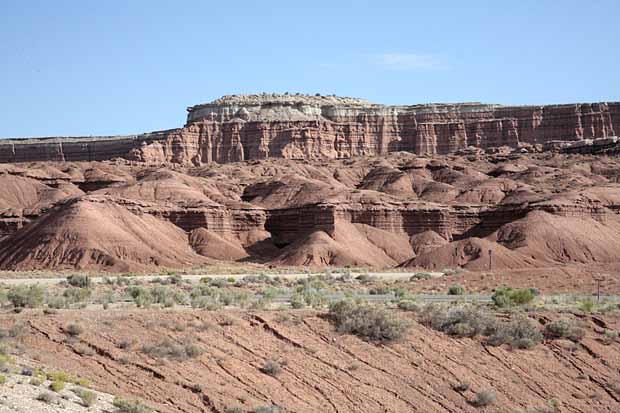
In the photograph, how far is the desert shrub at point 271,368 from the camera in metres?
25.8

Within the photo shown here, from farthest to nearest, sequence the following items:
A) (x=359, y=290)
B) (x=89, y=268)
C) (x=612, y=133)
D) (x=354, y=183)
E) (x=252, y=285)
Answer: (x=612, y=133), (x=354, y=183), (x=89, y=268), (x=252, y=285), (x=359, y=290)

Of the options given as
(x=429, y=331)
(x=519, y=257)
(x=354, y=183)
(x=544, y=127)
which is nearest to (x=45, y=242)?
(x=519, y=257)

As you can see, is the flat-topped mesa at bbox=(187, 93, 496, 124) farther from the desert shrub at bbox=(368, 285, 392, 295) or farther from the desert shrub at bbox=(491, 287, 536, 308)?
the desert shrub at bbox=(491, 287, 536, 308)

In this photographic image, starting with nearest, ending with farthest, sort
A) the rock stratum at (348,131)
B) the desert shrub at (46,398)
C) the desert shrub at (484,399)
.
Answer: the desert shrub at (46,398)
the desert shrub at (484,399)
the rock stratum at (348,131)

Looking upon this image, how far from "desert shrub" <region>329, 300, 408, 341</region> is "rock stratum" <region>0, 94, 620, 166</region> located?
11442 centimetres

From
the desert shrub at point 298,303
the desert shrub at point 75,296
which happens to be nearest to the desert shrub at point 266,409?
the desert shrub at point 298,303

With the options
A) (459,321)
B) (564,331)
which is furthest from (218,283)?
(564,331)

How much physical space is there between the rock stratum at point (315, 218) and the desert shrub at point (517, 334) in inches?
1409

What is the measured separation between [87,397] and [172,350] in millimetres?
4479

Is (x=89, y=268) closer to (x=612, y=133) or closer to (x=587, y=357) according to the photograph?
(x=587, y=357)

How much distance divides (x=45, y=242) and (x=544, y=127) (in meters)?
91.8

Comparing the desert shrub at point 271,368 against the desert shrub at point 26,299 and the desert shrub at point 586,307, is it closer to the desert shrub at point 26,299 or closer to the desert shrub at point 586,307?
the desert shrub at point 26,299

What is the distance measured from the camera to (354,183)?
121938 millimetres

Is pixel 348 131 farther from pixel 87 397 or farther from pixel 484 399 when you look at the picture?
pixel 87 397
